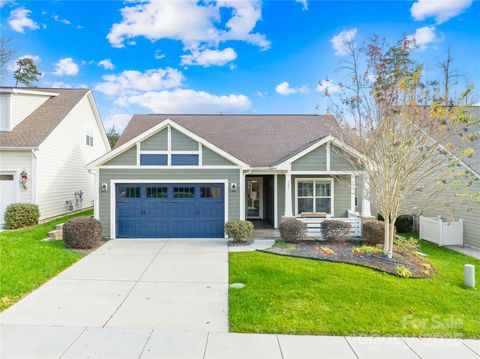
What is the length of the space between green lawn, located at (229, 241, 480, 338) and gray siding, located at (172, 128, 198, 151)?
543cm

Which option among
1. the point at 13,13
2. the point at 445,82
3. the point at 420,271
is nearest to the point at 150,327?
the point at 420,271

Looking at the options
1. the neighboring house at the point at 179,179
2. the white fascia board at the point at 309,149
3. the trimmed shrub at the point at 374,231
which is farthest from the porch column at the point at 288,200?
the trimmed shrub at the point at 374,231

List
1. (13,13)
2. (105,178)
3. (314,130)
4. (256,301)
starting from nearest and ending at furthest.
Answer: (256,301), (105,178), (13,13), (314,130)

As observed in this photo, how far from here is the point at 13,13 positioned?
1287cm

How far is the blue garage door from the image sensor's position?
37.5 ft

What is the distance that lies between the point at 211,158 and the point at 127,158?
3.27 metres

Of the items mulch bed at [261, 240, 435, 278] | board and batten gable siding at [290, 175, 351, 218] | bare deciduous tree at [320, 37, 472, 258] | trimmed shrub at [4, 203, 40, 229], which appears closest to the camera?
mulch bed at [261, 240, 435, 278]

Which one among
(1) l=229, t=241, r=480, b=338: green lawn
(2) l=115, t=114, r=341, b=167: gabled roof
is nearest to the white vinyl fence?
(1) l=229, t=241, r=480, b=338: green lawn

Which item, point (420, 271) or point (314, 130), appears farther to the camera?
point (314, 130)

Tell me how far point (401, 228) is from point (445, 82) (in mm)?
6957

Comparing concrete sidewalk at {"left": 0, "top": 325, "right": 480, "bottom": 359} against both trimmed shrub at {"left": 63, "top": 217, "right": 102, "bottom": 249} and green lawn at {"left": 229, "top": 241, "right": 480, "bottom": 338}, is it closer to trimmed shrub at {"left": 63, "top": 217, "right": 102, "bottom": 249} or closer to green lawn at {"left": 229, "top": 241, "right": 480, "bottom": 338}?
green lawn at {"left": 229, "top": 241, "right": 480, "bottom": 338}

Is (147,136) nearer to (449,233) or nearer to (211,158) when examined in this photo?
(211,158)

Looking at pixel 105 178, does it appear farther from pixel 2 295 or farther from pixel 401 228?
pixel 401 228

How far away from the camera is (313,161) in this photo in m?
12.2
